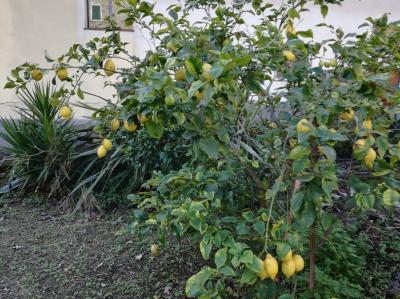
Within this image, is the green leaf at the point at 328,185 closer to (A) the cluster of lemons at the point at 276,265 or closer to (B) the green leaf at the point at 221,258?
(A) the cluster of lemons at the point at 276,265

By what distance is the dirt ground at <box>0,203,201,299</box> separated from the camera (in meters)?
2.78

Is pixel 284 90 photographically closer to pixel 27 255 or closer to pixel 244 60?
pixel 244 60

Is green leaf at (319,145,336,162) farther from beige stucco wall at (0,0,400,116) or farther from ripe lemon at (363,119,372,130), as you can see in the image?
beige stucco wall at (0,0,400,116)

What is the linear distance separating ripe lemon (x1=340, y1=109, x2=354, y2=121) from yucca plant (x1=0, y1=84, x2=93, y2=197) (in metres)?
3.14

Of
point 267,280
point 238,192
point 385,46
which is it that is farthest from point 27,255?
point 385,46

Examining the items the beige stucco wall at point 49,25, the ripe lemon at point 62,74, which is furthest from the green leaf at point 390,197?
the beige stucco wall at point 49,25

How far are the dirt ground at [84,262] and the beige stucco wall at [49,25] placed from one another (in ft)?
11.1

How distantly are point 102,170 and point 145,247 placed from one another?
1232 millimetres

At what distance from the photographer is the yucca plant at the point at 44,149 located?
439 cm

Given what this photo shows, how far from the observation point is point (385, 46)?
2268mm

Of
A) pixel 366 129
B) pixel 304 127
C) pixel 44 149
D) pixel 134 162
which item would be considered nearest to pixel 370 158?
pixel 366 129

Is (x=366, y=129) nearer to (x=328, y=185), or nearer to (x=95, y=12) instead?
(x=328, y=185)

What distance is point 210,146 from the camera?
1.60 m

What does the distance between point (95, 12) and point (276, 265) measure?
21.0ft
